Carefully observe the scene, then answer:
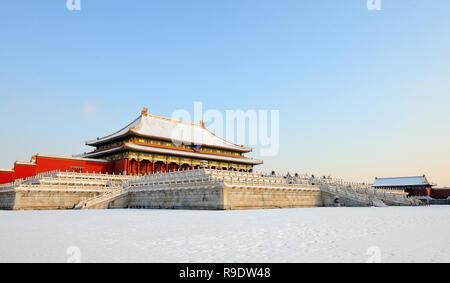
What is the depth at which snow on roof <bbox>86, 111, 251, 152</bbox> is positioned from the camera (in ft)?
154

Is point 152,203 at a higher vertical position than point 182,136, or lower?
lower


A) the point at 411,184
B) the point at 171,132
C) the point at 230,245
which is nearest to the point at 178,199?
the point at 230,245

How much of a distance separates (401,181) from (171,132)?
154 feet

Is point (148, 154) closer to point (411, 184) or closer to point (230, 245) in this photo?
point (230, 245)

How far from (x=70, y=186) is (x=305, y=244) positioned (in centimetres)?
2580

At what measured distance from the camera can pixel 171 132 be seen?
50.5m

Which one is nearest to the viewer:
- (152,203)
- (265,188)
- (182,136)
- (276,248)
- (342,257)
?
(342,257)

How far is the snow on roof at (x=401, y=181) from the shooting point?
61247 millimetres

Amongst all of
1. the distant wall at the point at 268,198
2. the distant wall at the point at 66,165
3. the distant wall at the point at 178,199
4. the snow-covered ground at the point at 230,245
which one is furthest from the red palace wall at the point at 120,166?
the snow-covered ground at the point at 230,245

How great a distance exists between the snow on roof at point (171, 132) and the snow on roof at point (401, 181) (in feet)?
104

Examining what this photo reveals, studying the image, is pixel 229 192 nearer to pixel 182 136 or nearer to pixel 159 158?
pixel 159 158

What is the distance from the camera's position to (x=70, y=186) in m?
28.5

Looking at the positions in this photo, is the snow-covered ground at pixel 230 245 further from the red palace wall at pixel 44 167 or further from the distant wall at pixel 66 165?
the red palace wall at pixel 44 167
